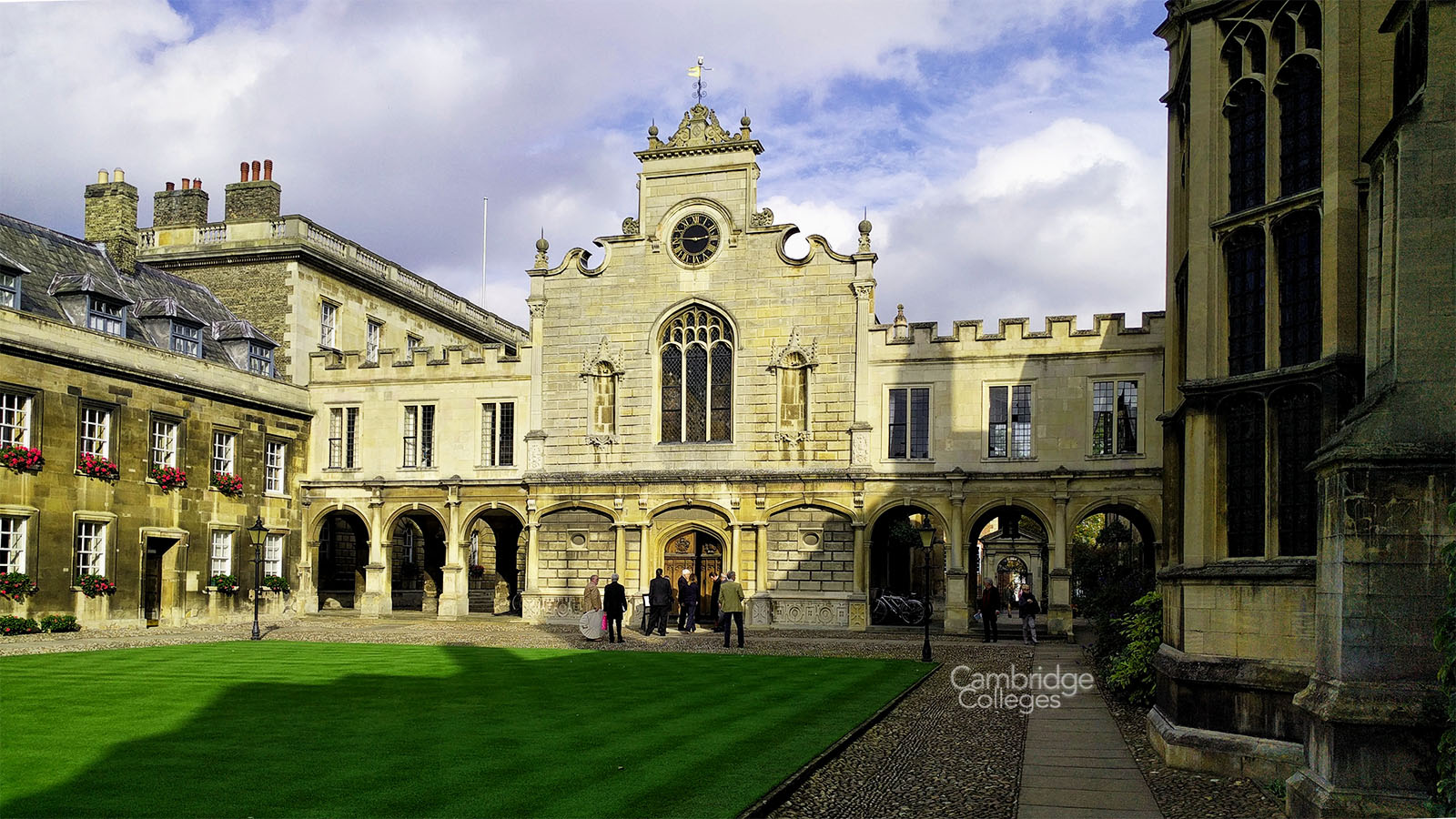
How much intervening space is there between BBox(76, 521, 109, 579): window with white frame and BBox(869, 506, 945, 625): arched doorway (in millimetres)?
19214

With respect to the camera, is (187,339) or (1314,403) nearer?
(1314,403)

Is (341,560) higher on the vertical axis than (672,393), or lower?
lower

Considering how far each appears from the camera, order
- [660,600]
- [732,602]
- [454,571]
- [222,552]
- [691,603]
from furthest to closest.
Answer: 1. [454,571]
2. [222,552]
3. [691,603]
4. [660,600]
5. [732,602]

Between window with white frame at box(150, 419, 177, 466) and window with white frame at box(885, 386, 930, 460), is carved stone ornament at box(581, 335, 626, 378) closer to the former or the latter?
window with white frame at box(885, 386, 930, 460)

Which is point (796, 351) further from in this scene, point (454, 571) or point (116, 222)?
point (116, 222)

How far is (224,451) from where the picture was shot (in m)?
33.9

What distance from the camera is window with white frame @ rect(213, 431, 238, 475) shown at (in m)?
33.5

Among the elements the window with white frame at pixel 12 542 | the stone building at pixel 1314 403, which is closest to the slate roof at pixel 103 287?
the window with white frame at pixel 12 542

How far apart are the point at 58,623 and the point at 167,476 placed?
16.2 feet

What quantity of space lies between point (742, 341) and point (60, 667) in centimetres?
2004

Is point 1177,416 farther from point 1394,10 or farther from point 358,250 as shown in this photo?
point 358,250

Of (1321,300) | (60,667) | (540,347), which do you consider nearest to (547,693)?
(60,667)

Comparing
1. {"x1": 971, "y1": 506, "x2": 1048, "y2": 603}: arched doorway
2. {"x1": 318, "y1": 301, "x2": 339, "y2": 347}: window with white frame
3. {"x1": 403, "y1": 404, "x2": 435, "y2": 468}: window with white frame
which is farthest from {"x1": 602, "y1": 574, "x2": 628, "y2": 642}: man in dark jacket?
{"x1": 971, "y1": 506, "x2": 1048, "y2": 603}: arched doorway

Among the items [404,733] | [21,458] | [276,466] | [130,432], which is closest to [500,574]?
[276,466]
